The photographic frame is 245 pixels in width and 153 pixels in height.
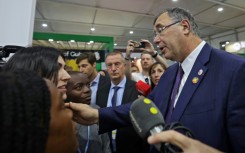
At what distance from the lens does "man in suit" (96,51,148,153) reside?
6.79ft

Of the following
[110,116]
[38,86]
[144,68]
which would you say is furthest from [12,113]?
[144,68]

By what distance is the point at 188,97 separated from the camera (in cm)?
112

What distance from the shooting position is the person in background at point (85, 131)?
5.17ft

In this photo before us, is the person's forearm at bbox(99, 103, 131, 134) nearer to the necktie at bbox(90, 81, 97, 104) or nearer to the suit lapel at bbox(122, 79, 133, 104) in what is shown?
the suit lapel at bbox(122, 79, 133, 104)

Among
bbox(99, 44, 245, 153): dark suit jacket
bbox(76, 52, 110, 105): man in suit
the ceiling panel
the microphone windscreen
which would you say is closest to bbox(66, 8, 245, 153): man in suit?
bbox(99, 44, 245, 153): dark suit jacket

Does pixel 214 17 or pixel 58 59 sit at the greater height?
pixel 214 17

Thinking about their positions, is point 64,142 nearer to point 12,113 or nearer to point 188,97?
point 12,113

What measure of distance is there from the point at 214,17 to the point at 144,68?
18.1ft

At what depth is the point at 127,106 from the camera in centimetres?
150

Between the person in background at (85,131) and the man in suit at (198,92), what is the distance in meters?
0.25

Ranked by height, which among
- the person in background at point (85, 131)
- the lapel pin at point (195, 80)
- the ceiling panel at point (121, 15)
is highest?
the ceiling panel at point (121, 15)

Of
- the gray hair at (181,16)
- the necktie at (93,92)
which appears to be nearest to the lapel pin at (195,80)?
the gray hair at (181,16)

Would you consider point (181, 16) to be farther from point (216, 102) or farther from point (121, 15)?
point (121, 15)

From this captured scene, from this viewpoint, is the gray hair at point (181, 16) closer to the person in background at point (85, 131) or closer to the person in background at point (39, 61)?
the person in background at point (39, 61)
